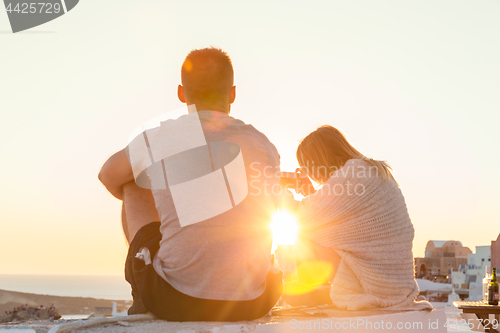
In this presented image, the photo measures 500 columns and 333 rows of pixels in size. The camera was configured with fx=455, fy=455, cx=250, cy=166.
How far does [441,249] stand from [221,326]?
58.2 meters

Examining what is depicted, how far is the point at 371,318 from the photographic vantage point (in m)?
2.16

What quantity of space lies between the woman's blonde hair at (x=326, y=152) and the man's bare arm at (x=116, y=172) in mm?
1285

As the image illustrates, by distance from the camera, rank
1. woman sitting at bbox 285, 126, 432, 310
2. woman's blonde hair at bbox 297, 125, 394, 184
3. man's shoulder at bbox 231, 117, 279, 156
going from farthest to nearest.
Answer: woman's blonde hair at bbox 297, 125, 394, 184 < woman sitting at bbox 285, 126, 432, 310 < man's shoulder at bbox 231, 117, 279, 156

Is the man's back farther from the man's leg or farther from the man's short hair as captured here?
the man's leg

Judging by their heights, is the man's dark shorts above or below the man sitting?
below

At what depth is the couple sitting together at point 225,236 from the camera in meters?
1.81

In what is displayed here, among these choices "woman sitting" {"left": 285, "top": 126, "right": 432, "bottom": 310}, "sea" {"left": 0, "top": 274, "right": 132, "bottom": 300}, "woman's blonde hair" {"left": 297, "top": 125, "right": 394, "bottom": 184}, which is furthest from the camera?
"sea" {"left": 0, "top": 274, "right": 132, "bottom": 300}

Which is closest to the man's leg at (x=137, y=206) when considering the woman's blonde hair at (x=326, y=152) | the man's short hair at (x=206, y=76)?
the man's short hair at (x=206, y=76)

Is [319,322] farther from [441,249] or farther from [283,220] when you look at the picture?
[441,249]

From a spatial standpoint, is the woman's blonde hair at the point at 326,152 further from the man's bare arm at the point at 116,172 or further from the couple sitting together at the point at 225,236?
the man's bare arm at the point at 116,172

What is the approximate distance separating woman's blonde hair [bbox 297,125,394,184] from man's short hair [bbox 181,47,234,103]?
103cm

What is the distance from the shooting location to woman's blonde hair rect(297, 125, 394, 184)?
2.87 metres

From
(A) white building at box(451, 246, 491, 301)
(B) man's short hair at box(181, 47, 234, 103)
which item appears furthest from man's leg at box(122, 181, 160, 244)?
(A) white building at box(451, 246, 491, 301)

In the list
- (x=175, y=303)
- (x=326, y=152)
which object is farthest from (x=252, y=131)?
(x=326, y=152)
